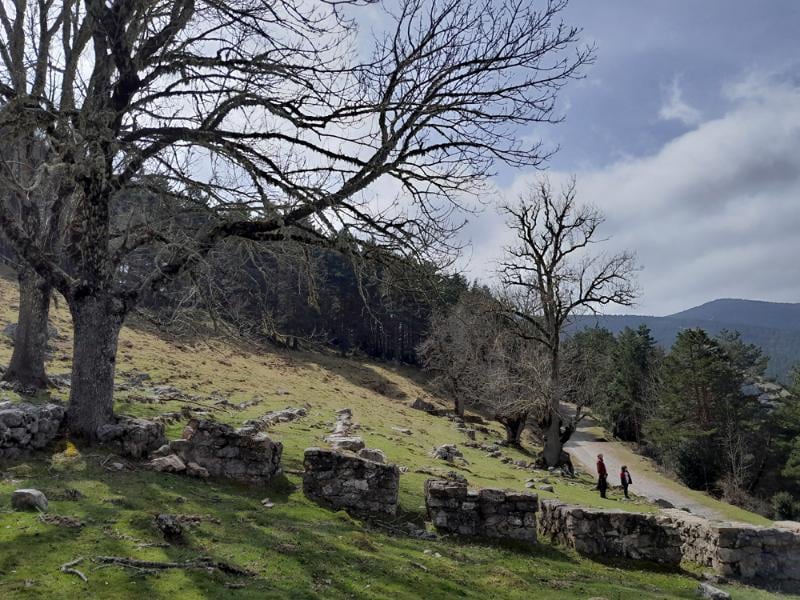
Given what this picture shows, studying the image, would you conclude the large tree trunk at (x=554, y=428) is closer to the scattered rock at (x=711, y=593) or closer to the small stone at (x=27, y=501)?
the scattered rock at (x=711, y=593)

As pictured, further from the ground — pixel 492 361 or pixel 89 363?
pixel 492 361

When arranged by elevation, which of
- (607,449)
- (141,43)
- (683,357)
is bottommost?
(607,449)

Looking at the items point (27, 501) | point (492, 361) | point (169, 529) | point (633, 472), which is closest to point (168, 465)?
point (27, 501)

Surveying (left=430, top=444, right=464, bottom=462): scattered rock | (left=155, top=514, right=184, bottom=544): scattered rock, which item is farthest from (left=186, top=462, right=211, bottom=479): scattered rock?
(left=430, top=444, right=464, bottom=462): scattered rock

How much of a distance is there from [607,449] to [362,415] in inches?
1040

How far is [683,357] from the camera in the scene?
4822 centimetres

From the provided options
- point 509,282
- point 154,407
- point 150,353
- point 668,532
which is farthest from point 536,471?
point 150,353

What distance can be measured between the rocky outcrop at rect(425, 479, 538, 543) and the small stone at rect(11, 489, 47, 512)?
695 cm

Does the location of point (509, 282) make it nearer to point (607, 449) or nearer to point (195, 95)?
point (195, 95)

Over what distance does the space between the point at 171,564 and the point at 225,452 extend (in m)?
5.19

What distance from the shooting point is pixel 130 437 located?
11.6 meters

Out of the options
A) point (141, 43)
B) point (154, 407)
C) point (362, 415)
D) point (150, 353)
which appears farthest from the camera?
point (150, 353)

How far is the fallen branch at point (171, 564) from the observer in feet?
21.2

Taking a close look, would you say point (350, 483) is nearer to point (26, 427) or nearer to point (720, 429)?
point (26, 427)
